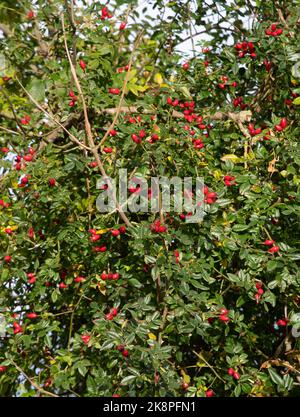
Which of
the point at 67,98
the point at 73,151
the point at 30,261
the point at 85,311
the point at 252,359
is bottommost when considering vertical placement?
the point at 252,359

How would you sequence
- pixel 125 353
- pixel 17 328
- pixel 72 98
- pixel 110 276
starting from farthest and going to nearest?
pixel 72 98 → pixel 17 328 → pixel 110 276 → pixel 125 353

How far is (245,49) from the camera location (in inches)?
121

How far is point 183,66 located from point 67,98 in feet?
1.85

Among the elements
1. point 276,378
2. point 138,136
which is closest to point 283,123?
point 138,136

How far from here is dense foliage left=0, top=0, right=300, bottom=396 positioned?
2.60 m

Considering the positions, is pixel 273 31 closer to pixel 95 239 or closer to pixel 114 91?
pixel 114 91

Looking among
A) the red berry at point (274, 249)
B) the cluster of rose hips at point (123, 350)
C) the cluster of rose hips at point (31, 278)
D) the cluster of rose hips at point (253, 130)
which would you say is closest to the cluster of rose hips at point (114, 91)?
the cluster of rose hips at point (253, 130)

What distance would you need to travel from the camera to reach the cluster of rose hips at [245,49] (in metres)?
3.03

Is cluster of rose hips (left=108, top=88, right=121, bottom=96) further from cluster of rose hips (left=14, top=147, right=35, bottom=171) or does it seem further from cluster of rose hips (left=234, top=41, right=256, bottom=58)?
cluster of rose hips (left=234, top=41, right=256, bottom=58)

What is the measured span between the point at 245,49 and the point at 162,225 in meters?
1.01
